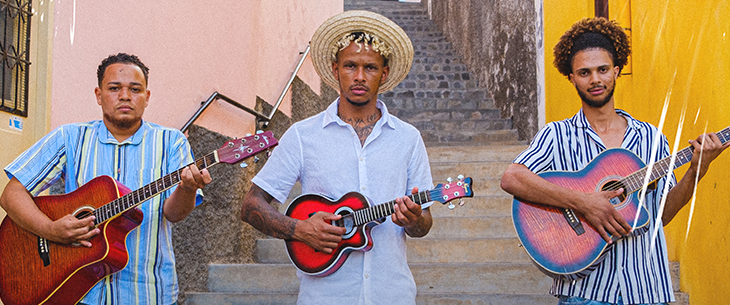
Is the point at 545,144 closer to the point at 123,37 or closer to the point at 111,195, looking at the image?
the point at 111,195

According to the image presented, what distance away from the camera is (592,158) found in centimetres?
275

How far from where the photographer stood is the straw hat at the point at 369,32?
9.38 ft

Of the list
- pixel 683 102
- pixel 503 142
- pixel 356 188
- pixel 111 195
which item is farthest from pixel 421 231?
pixel 503 142

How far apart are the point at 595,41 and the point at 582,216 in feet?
2.24

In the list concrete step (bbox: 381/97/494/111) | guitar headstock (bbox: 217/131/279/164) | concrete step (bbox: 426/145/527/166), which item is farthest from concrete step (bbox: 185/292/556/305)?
concrete step (bbox: 381/97/494/111)

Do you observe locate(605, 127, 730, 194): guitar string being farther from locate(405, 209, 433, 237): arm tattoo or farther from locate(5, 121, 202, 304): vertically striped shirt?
locate(5, 121, 202, 304): vertically striped shirt

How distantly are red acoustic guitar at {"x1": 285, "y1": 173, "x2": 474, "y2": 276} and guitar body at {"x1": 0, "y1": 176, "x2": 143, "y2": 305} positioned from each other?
66 cm

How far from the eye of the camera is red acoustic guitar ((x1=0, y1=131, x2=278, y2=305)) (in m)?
2.73

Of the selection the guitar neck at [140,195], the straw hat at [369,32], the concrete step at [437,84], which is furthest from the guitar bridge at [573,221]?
the concrete step at [437,84]

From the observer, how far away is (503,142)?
7867 millimetres

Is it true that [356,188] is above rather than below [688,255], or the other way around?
above

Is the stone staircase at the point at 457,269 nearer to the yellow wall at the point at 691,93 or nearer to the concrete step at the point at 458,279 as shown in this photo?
the concrete step at the point at 458,279

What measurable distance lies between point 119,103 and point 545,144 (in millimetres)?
1657

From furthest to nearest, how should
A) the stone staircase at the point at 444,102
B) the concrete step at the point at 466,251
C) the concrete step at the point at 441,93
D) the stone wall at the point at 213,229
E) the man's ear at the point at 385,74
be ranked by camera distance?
1. the concrete step at the point at 441,93
2. the stone staircase at the point at 444,102
3. the concrete step at the point at 466,251
4. the stone wall at the point at 213,229
5. the man's ear at the point at 385,74
